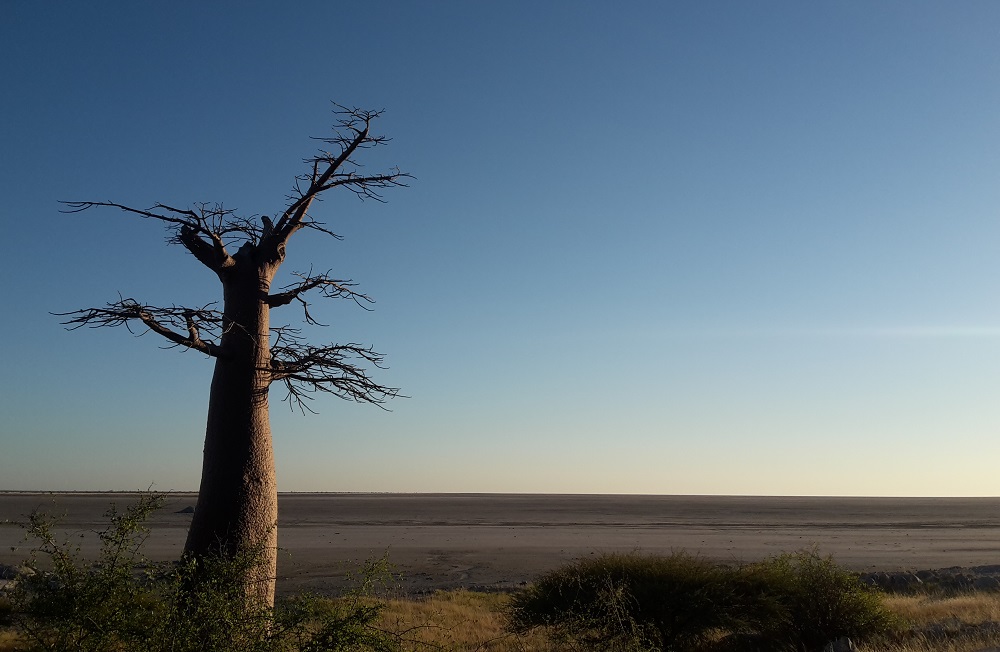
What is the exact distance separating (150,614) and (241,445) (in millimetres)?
2364

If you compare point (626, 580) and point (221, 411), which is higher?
point (221, 411)

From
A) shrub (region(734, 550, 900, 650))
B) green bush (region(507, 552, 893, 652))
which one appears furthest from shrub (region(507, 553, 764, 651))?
shrub (region(734, 550, 900, 650))

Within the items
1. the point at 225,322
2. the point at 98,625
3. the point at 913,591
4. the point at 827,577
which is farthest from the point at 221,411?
the point at 913,591

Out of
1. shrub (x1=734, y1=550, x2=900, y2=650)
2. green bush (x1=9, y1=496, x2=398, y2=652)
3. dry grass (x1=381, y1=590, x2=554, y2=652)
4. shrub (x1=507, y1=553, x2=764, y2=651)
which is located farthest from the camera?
shrub (x1=734, y1=550, x2=900, y2=650)

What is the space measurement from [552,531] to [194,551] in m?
39.0

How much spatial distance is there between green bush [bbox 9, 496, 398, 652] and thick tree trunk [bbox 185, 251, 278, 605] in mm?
1554

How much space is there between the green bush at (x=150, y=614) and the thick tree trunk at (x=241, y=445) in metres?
1.55

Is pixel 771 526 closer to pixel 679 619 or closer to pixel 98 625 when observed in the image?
pixel 679 619

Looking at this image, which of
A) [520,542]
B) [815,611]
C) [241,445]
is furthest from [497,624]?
[520,542]

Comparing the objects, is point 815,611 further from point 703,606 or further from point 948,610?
point 948,610

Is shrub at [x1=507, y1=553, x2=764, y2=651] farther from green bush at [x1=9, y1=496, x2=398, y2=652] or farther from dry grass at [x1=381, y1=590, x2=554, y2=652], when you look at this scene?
green bush at [x1=9, y1=496, x2=398, y2=652]

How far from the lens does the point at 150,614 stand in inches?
188

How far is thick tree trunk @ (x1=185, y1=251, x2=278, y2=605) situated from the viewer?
682cm

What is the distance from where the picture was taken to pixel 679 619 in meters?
9.80
